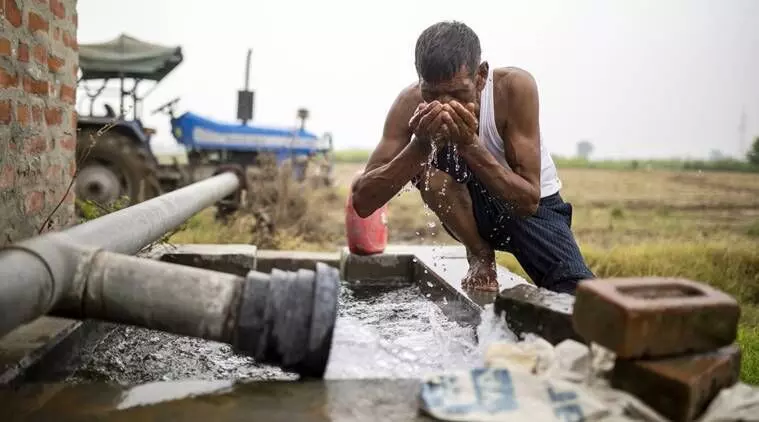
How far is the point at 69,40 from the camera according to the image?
3.13 m

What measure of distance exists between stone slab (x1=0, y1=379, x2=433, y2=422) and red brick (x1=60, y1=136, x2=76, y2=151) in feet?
6.22

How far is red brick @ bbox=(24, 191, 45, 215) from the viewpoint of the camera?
8.59 ft

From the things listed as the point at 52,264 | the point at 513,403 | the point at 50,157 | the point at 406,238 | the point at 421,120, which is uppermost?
the point at 421,120

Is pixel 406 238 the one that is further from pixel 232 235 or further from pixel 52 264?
pixel 52 264

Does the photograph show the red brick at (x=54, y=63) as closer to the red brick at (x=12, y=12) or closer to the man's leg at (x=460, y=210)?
the red brick at (x=12, y=12)

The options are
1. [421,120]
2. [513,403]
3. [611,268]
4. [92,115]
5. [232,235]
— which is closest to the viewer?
[513,403]

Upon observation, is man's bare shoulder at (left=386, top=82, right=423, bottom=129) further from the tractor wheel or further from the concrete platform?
the tractor wheel

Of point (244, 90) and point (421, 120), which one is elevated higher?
point (244, 90)

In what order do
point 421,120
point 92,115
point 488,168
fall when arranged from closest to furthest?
point 421,120, point 488,168, point 92,115

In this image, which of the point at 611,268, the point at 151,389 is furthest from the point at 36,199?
the point at 611,268

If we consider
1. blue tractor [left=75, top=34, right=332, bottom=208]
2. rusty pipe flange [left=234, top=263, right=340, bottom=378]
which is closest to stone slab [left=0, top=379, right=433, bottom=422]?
rusty pipe flange [left=234, top=263, right=340, bottom=378]

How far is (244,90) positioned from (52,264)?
7.63 metres

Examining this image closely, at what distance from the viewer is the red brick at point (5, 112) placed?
234 centimetres

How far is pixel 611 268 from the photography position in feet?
17.8
